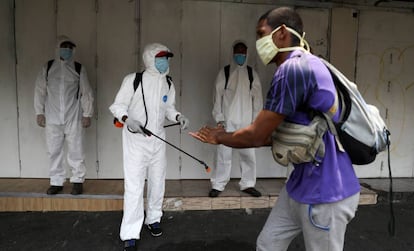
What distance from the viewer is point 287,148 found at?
161 centimetres

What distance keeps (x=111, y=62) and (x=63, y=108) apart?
1.00 meters

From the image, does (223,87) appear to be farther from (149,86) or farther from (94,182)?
(94,182)

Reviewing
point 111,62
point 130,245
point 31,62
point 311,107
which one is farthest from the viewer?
point 111,62

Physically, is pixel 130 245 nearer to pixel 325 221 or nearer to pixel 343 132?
pixel 325 221

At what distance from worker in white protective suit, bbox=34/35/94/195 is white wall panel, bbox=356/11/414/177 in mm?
4043

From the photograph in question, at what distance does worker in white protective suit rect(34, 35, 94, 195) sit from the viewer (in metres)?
3.92

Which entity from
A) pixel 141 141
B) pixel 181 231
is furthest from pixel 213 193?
pixel 141 141

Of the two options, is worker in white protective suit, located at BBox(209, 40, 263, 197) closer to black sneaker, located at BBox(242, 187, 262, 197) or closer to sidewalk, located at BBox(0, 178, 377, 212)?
black sneaker, located at BBox(242, 187, 262, 197)

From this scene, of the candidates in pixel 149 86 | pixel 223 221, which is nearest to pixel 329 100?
pixel 149 86

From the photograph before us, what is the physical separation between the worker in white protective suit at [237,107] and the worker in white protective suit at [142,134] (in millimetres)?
1070

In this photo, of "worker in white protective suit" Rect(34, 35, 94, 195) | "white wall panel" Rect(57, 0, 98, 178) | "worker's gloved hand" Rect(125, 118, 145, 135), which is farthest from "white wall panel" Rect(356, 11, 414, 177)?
"worker in white protective suit" Rect(34, 35, 94, 195)

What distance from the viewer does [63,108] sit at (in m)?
3.90

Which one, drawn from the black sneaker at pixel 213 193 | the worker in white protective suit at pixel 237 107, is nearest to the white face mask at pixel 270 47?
the worker in white protective suit at pixel 237 107

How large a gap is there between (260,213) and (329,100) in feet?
9.14
